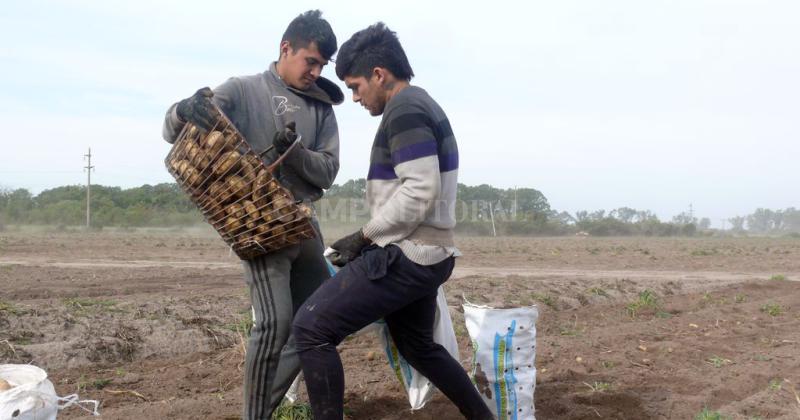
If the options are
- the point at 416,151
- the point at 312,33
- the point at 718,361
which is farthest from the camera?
the point at 718,361

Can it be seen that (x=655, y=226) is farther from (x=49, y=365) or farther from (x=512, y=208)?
(x=49, y=365)

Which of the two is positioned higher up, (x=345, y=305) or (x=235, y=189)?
(x=235, y=189)

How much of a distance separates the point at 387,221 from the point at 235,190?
614 millimetres

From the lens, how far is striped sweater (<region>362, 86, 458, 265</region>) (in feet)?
10.0

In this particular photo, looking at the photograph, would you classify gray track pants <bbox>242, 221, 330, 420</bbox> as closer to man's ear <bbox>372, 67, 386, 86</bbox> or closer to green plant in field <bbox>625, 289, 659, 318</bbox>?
man's ear <bbox>372, 67, 386, 86</bbox>

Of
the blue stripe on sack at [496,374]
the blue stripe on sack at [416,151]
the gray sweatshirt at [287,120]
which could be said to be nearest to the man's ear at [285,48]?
the gray sweatshirt at [287,120]

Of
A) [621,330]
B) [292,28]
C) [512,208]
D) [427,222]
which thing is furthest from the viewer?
[512,208]

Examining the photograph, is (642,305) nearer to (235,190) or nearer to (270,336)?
(270,336)

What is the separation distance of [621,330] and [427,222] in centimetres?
465

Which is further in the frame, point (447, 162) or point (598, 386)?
point (598, 386)

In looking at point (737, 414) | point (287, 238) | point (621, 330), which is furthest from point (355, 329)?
point (621, 330)

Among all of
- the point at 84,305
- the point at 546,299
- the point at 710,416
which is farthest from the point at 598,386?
the point at 84,305

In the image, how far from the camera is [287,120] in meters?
3.62

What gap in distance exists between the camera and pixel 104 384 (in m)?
5.06
